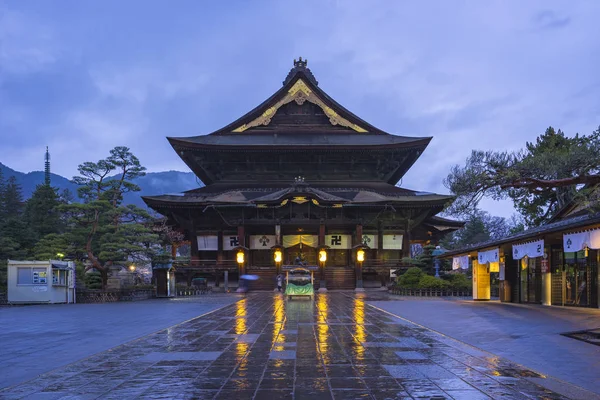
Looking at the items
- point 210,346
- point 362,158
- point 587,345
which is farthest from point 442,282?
point 210,346

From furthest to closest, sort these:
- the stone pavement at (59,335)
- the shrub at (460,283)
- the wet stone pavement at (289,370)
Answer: the shrub at (460,283)
the stone pavement at (59,335)
the wet stone pavement at (289,370)

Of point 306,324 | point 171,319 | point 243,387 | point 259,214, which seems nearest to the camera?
point 243,387

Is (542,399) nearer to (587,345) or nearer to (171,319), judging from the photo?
(587,345)

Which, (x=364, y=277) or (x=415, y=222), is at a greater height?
(x=415, y=222)

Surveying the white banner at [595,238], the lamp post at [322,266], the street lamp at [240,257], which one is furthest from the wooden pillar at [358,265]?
the white banner at [595,238]

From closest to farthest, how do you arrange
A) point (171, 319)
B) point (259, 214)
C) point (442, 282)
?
point (171, 319), point (442, 282), point (259, 214)

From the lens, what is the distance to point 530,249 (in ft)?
70.8

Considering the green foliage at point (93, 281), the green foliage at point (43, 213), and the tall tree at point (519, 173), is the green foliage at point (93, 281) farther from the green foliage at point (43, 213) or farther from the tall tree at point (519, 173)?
the tall tree at point (519, 173)

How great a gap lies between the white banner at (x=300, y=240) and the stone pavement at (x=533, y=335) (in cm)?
2145

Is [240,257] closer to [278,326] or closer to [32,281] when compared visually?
[32,281]

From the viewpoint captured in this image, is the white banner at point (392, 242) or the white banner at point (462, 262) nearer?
the white banner at point (462, 262)

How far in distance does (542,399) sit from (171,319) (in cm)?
1268

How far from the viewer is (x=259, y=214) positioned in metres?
41.4

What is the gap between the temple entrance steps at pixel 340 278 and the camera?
38.9 metres
